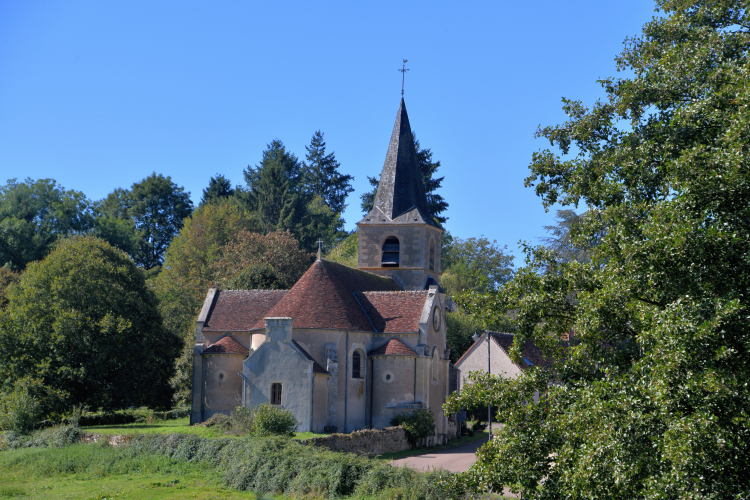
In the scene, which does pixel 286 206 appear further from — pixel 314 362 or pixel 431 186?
pixel 314 362

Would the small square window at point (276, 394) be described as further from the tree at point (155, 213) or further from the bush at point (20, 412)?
the tree at point (155, 213)

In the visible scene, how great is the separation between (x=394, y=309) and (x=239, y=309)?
29.5 ft

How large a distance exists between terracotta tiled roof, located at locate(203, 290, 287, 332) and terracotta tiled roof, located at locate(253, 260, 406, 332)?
78 cm

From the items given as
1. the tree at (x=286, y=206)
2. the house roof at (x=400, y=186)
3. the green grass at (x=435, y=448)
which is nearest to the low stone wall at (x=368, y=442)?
the green grass at (x=435, y=448)

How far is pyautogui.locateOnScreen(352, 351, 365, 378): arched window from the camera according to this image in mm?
35406

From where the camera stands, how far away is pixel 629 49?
62.3ft

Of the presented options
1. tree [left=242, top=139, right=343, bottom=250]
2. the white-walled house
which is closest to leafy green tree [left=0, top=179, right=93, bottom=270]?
tree [left=242, top=139, right=343, bottom=250]

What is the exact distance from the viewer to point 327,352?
34.2 meters

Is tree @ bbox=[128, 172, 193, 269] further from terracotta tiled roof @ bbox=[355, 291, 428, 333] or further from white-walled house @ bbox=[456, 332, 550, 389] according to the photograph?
terracotta tiled roof @ bbox=[355, 291, 428, 333]

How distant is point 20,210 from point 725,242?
229 feet

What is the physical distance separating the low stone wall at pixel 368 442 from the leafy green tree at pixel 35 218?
147 ft

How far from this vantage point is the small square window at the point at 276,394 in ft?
108

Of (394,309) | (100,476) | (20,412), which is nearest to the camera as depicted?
(100,476)

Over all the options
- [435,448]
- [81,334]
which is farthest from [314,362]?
[81,334]
